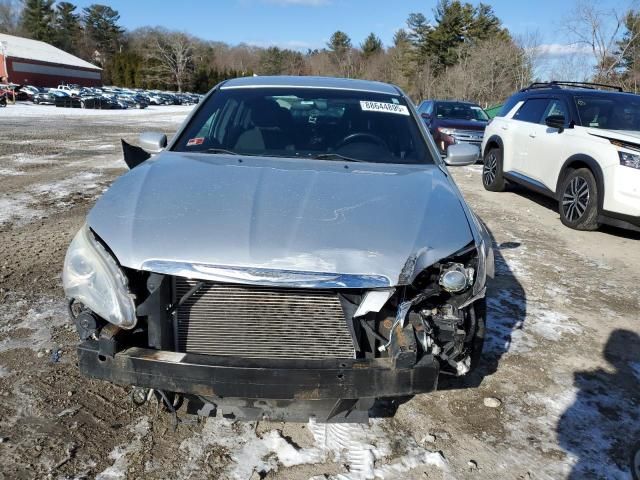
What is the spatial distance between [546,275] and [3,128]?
1940cm

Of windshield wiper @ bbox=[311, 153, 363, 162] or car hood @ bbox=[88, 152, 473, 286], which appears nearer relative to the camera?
car hood @ bbox=[88, 152, 473, 286]

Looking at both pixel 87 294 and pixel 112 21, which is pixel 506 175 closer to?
pixel 87 294

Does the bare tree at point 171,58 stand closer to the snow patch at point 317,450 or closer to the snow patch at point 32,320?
the snow patch at point 32,320

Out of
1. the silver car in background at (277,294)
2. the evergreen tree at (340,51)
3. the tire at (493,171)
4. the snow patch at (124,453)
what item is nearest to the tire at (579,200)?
the tire at (493,171)

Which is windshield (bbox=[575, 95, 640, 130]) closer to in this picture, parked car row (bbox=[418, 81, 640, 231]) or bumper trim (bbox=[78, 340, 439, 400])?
parked car row (bbox=[418, 81, 640, 231])

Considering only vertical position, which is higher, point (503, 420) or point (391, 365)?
point (391, 365)

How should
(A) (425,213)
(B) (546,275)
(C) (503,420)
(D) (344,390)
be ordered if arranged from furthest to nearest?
(B) (546,275)
(C) (503,420)
(A) (425,213)
(D) (344,390)

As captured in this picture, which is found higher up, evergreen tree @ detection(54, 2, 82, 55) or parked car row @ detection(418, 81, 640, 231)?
evergreen tree @ detection(54, 2, 82, 55)

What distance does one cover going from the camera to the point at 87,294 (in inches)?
87.0

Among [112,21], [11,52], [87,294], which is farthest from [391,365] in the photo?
[112,21]

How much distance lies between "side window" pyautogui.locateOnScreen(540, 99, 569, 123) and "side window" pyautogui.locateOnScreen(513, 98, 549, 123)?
11 cm

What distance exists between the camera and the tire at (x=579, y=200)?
646 centimetres

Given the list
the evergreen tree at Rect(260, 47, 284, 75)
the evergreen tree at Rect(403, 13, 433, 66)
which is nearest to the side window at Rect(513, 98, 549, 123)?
the evergreen tree at Rect(403, 13, 433, 66)

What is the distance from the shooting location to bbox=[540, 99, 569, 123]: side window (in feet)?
24.1
